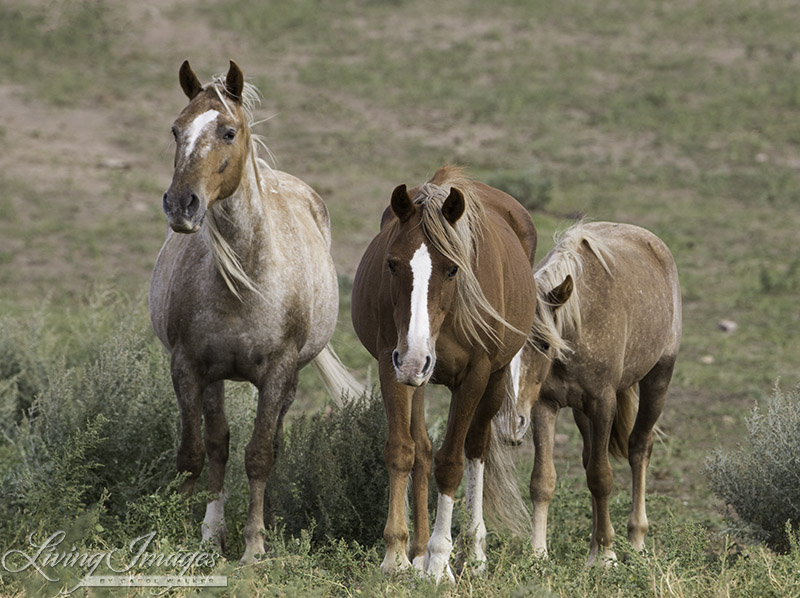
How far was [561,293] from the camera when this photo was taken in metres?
5.11

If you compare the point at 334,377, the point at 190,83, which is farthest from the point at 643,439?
the point at 190,83

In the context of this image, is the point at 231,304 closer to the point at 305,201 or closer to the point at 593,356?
the point at 305,201

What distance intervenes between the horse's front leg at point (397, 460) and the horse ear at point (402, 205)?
59 cm

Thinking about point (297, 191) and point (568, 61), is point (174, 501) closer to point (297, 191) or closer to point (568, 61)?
point (297, 191)

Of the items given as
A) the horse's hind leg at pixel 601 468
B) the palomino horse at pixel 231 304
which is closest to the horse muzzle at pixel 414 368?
the palomino horse at pixel 231 304

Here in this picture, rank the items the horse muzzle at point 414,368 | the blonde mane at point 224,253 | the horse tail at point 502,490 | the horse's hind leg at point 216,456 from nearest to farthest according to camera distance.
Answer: the horse muzzle at point 414,368 < the blonde mane at point 224,253 < the horse's hind leg at point 216,456 < the horse tail at point 502,490

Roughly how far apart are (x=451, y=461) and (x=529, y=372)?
3.10 feet

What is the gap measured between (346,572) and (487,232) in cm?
166

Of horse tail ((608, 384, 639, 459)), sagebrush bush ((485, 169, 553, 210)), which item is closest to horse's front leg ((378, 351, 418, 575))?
horse tail ((608, 384, 639, 459))

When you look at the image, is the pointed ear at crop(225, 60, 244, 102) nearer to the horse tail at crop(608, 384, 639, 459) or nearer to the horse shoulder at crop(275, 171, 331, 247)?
the horse shoulder at crop(275, 171, 331, 247)

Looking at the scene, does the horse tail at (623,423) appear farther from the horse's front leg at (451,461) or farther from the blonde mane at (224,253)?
the blonde mane at (224,253)

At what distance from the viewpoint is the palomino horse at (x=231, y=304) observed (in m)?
4.67

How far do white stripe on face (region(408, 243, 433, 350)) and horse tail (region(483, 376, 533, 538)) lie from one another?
5.46 feet

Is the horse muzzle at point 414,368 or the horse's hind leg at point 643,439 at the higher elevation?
the horse muzzle at point 414,368
